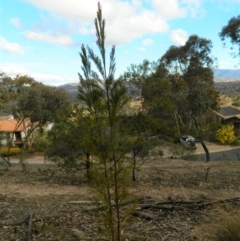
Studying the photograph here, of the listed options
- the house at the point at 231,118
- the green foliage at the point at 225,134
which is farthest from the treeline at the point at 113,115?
the house at the point at 231,118

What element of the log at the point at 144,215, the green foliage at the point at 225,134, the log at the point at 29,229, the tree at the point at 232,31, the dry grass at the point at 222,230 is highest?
the tree at the point at 232,31

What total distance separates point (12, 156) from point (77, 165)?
824 inches

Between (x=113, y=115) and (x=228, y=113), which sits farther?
(x=228, y=113)

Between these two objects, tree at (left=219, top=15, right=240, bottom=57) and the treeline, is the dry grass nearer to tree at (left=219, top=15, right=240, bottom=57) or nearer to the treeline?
the treeline

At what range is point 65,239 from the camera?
3822mm

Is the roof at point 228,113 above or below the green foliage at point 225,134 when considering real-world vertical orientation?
above

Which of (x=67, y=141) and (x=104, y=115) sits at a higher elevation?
(x=104, y=115)

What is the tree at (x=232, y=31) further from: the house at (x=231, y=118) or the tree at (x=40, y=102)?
the house at (x=231, y=118)

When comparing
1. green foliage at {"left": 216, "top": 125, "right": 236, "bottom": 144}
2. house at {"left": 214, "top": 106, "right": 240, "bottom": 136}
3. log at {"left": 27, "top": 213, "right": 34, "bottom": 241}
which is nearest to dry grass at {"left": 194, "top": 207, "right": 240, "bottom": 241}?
log at {"left": 27, "top": 213, "right": 34, "bottom": 241}

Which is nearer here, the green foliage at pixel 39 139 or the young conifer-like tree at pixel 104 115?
the young conifer-like tree at pixel 104 115

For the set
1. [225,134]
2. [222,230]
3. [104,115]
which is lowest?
[225,134]

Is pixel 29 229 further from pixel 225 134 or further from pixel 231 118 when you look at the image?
pixel 231 118

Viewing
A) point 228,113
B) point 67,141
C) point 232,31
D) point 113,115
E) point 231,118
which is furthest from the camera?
point 228,113

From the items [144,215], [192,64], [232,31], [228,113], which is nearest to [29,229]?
[144,215]
